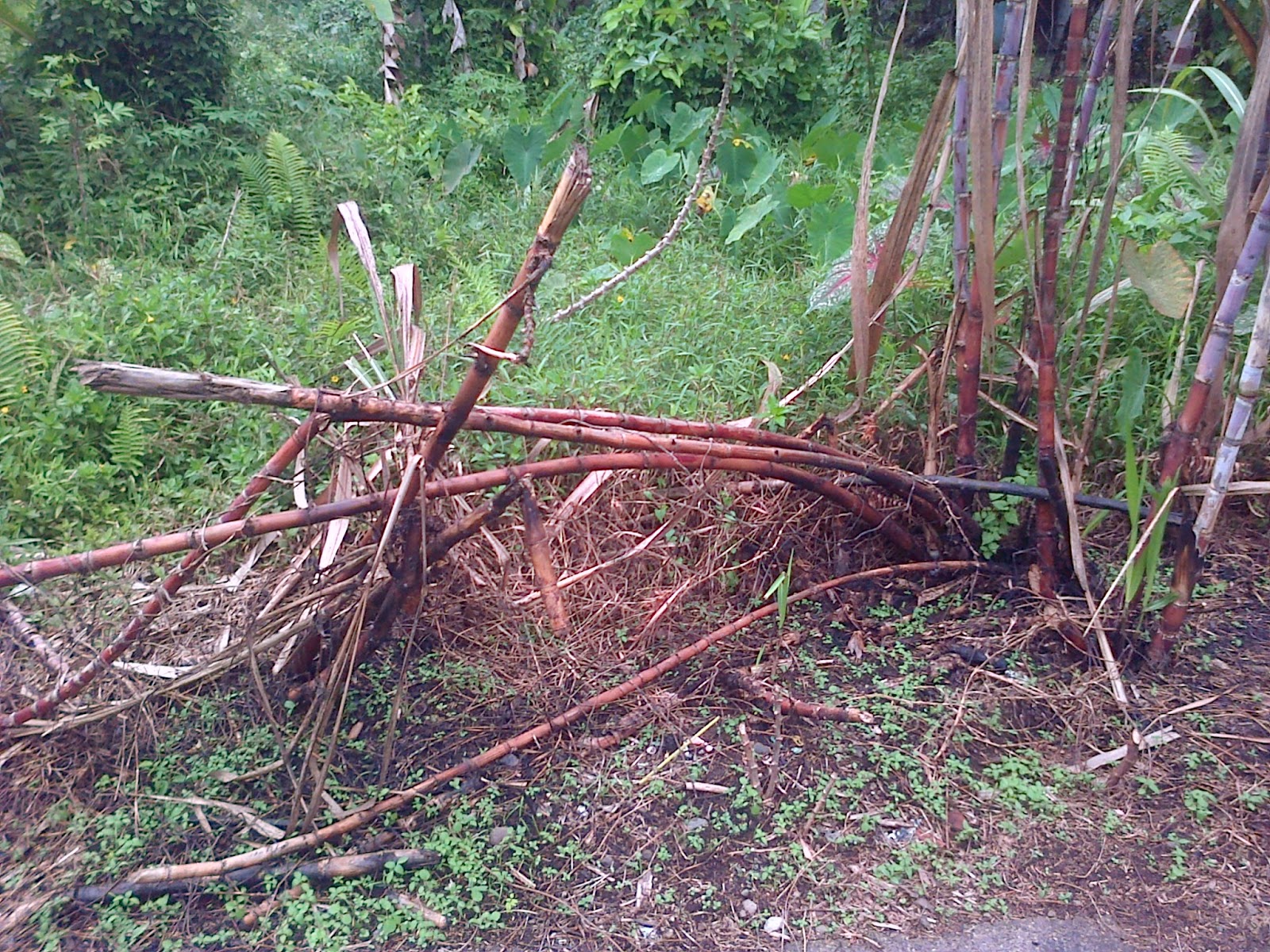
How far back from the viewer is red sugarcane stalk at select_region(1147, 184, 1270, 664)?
1888 mm

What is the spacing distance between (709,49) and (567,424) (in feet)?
14.7

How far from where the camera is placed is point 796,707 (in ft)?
7.40

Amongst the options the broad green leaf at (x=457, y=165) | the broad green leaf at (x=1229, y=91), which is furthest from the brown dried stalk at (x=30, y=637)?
the broad green leaf at (x=457, y=165)

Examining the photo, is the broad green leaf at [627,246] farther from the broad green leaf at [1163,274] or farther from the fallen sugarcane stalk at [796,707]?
the fallen sugarcane stalk at [796,707]

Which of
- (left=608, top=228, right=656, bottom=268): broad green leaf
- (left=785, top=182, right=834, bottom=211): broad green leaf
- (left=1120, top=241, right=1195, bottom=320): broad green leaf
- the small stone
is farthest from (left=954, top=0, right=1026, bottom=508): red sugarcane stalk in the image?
(left=608, top=228, right=656, bottom=268): broad green leaf

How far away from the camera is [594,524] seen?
2750 millimetres

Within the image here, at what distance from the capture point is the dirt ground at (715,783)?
72.4 inches

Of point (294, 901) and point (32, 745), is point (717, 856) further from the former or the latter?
point (32, 745)

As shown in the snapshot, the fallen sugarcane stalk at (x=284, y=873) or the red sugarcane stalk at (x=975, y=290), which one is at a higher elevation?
the red sugarcane stalk at (x=975, y=290)

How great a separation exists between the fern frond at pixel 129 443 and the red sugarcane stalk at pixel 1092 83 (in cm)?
285

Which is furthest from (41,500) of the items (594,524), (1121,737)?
(1121,737)

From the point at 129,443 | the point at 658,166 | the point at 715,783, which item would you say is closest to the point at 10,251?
the point at 129,443

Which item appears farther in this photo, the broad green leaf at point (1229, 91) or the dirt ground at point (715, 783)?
the broad green leaf at point (1229, 91)

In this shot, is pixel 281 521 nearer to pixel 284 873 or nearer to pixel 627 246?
pixel 284 873
